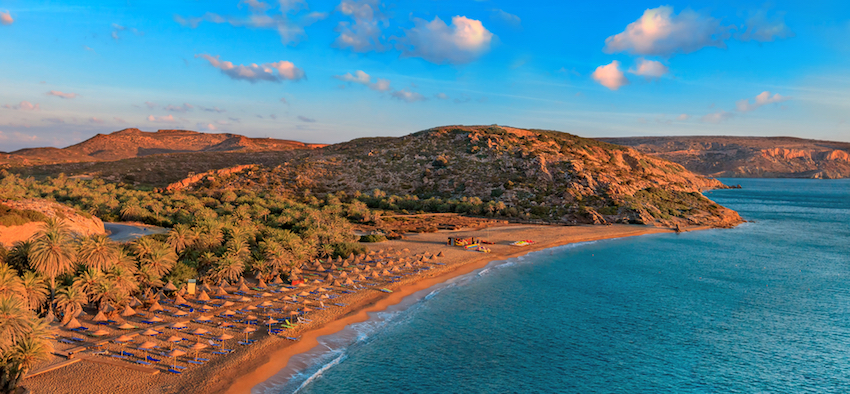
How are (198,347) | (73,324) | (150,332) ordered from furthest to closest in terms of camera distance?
(73,324) → (150,332) → (198,347)

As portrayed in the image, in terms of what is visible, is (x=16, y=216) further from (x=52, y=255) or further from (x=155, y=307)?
(x=155, y=307)

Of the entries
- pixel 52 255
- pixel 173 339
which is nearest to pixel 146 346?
pixel 173 339

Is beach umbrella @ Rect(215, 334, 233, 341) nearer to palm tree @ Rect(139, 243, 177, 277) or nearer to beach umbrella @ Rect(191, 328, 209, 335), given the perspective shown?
beach umbrella @ Rect(191, 328, 209, 335)

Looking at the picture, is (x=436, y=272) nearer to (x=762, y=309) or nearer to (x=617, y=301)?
(x=617, y=301)

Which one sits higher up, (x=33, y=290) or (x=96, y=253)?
(x=96, y=253)

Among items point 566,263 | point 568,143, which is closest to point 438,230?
point 566,263

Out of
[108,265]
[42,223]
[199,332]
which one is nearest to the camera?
[199,332]

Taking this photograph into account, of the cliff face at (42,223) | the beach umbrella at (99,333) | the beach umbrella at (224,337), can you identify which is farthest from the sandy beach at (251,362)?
the cliff face at (42,223)
